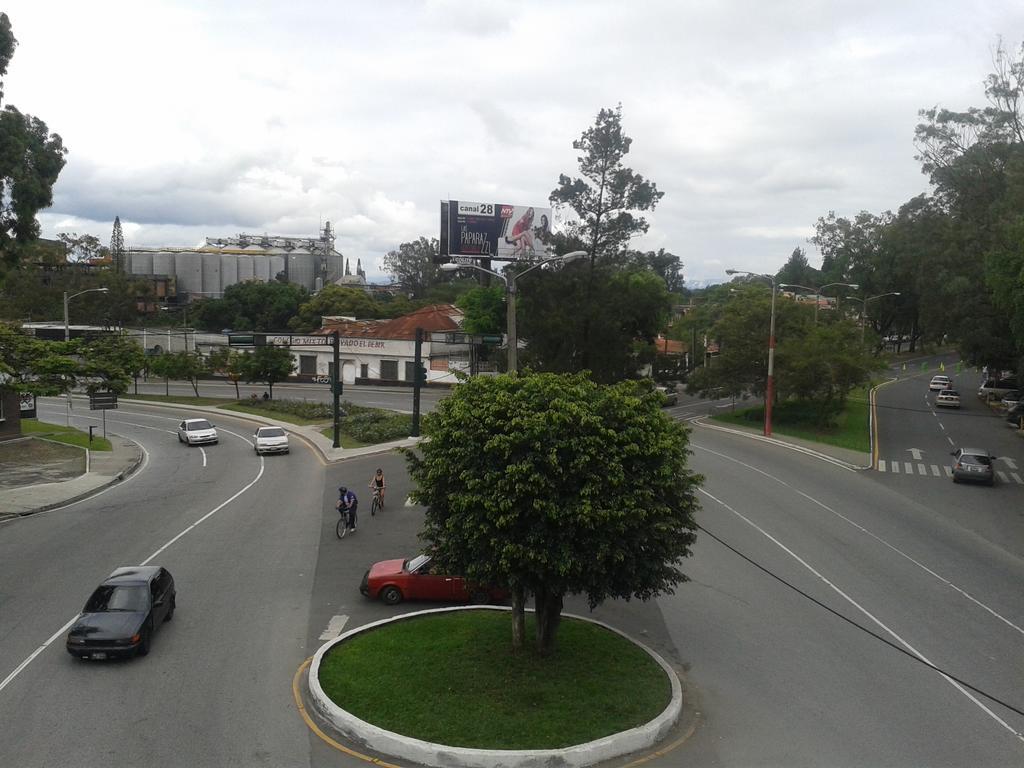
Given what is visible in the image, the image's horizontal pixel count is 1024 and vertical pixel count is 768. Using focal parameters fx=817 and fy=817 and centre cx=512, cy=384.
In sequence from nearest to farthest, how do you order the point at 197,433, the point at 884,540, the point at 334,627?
1. the point at 334,627
2. the point at 884,540
3. the point at 197,433

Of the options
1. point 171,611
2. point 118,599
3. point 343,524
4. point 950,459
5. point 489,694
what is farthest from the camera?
point 950,459

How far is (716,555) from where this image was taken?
19.8m

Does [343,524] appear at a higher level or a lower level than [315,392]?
higher

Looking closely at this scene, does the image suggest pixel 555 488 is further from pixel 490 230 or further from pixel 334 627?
pixel 490 230

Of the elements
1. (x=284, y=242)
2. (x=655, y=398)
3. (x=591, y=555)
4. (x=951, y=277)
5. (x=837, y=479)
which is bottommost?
(x=837, y=479)

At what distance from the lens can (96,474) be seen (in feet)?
104

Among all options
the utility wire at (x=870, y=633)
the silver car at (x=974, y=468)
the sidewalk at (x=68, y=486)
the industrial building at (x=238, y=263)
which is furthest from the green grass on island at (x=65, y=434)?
the industrial building at (x=238, y=263)

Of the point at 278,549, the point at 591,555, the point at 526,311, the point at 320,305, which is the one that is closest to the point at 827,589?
the point at 591,555

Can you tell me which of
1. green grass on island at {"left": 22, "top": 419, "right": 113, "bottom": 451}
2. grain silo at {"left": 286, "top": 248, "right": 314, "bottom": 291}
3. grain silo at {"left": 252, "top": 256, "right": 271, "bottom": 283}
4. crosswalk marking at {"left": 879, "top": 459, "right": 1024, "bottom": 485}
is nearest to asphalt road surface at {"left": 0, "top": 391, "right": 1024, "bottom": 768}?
crosswalk marking at {"left": 879, "top": 459, "right": 1024, "bottom": 485}

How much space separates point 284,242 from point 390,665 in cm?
16104

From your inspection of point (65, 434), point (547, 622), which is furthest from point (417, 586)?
point (65, 434)

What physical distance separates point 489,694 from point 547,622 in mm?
1561

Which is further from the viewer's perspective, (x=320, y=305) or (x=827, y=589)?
(x=320, y=305)

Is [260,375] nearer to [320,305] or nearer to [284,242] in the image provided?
[320,305]
